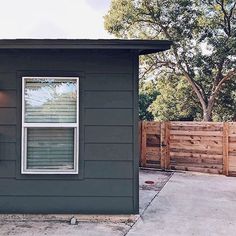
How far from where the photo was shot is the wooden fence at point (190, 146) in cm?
888

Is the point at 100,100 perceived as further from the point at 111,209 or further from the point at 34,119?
the point at 111,209

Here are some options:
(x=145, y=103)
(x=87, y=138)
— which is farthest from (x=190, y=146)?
(x=145, y=103)

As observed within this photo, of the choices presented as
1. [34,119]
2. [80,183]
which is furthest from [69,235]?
[34,119]

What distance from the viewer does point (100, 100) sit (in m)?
4.84

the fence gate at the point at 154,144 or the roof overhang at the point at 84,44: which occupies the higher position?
the roof overhang at the point at 84,44

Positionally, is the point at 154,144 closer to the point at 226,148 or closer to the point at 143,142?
the point at 143,142

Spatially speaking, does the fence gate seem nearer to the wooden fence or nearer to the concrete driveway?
the wooden fence

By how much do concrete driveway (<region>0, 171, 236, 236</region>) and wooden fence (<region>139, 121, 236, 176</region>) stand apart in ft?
7.03

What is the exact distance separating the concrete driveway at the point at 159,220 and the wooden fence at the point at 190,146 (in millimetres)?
2144

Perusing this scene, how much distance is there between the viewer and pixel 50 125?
15.7 ft

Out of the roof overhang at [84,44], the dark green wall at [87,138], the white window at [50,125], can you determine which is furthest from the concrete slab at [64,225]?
the roof overhang at [84,44]

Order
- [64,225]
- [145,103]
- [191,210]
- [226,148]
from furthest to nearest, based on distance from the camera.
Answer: [145,103], [226,148], [191,210], [64,225]

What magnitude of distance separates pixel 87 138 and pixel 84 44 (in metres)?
1.30

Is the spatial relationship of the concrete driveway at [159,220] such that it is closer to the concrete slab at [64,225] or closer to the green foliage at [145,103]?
the concrete slab at [64,225]
